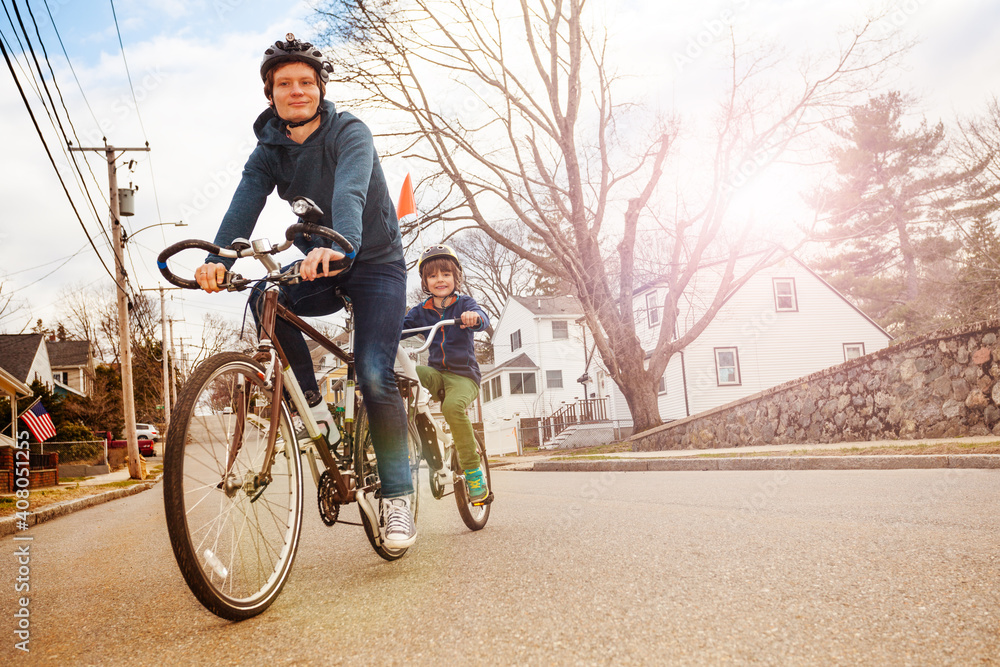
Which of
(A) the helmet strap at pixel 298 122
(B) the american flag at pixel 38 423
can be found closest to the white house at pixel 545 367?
(B) the american flag at pixel 38 423

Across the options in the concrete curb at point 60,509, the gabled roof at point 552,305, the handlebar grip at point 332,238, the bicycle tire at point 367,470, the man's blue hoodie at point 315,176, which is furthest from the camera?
the gabled roof at point 552,305

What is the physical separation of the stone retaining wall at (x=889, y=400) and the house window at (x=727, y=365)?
43.2 ft

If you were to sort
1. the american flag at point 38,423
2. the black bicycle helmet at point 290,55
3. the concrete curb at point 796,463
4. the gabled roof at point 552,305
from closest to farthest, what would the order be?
the black bicycle helmet at point 290,55, the concrete curb at point 796,463, the american flag at point 38,423, the gabled roof at point 552,305

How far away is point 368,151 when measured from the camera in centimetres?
305

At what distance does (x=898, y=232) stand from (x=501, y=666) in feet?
150

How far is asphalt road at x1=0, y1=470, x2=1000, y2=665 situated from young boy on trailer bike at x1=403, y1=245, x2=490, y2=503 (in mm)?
452

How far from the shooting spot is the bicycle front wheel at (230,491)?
2141mm

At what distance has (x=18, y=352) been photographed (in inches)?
1321

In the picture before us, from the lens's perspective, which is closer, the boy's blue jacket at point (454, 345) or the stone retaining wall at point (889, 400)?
the boy's blue jacket at point (454, 345)

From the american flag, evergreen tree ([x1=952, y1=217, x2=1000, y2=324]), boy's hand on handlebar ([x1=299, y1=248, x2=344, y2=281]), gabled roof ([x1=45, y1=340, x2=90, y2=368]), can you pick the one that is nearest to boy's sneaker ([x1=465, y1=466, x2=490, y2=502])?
boy's hand on handlebar ([x1=299, y1=248, x2=344, y2=281])

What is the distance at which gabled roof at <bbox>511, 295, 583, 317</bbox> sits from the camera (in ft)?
133
